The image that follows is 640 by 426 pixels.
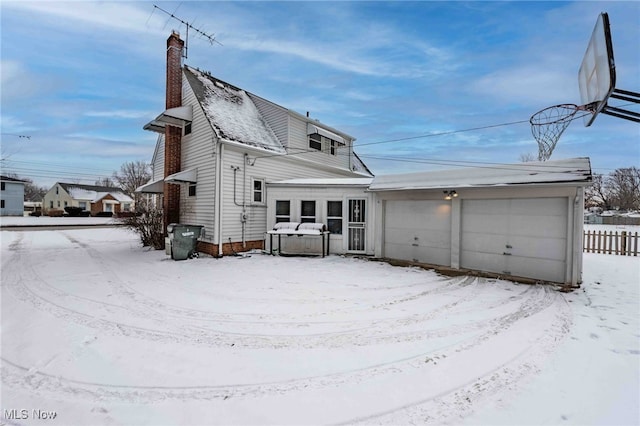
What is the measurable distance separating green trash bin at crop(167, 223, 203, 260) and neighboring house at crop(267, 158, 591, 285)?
2888 millimetres

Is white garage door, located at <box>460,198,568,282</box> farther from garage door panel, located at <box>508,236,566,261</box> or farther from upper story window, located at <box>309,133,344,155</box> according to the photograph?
upper story window, located at <box>309,133,344,155</box>

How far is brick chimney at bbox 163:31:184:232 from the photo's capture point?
1163 cm

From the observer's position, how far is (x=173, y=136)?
11.9 metres

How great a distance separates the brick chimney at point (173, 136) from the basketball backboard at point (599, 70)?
12792mm

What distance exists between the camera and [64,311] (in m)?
4.84

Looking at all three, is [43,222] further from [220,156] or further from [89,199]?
[220,156]

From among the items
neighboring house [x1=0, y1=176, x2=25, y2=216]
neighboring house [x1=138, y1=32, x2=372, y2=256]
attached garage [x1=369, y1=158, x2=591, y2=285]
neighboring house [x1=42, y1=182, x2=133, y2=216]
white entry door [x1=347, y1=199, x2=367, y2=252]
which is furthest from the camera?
neighboring house [x1=42, y1=182, x2=133, y2=216]

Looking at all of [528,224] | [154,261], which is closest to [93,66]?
[154,261]

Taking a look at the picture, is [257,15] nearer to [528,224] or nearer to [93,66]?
[93,66]

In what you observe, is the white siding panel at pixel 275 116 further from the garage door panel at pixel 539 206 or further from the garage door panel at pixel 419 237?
the garage door panel at pixel 539 206

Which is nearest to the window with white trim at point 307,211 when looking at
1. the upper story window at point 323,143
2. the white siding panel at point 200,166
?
the white siding panel at point 200,166

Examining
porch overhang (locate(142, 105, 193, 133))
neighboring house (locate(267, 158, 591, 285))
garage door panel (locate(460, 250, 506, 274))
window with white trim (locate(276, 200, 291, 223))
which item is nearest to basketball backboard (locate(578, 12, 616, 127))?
neighboring house (locate(267, 158, 591, 285))

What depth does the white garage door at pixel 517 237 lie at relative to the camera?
276 inches

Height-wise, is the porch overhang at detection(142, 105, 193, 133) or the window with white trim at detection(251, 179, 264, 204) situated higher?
the porch overhang at detection(142, 105, 193, 133)
